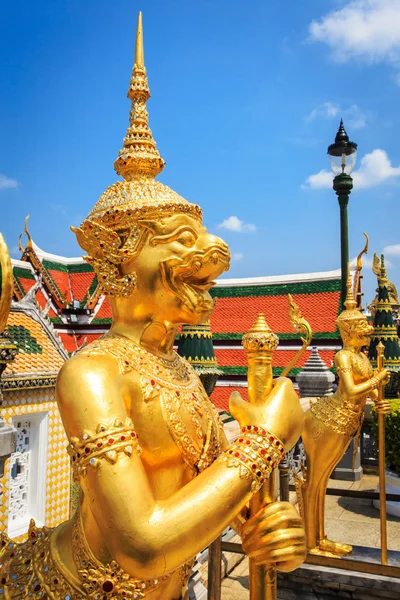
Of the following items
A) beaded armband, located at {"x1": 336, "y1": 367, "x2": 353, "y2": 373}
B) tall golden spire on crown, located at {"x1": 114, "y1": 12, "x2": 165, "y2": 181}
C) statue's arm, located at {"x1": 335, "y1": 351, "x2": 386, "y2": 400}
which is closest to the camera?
tall golden spire on crown, located at {"x1": 114, "y1": 12, "x2": 165, "y2": 181}

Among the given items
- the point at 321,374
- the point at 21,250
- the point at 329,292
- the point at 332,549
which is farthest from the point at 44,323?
the point at 329,292

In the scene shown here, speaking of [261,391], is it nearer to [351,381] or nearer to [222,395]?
[351,381]

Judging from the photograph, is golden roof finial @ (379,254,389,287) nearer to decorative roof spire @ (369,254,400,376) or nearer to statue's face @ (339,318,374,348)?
decorative roof spire @ (369,254,400,376)

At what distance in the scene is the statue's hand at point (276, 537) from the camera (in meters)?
1.86

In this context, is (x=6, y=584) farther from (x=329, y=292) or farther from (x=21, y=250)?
(x=21, y=250)

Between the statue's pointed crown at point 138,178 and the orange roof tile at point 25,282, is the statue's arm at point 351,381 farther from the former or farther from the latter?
the orange roof tile at point 25,282

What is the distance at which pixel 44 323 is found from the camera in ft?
29.6

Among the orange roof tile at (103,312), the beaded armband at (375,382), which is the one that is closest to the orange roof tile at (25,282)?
the orange roof tile at (103,312)

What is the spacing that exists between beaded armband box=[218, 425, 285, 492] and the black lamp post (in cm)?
524

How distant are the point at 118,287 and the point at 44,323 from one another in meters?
7.42

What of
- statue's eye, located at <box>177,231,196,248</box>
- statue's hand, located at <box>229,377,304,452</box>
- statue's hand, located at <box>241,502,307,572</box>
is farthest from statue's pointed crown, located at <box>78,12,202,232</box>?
statue's hand, located at <box>241,502,307,572</box>

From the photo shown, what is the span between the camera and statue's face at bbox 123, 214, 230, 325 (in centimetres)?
201

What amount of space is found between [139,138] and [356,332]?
371 cm

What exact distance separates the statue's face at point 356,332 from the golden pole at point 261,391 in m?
3.33
